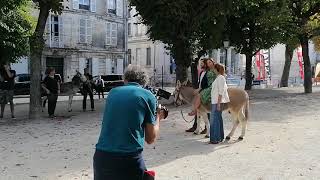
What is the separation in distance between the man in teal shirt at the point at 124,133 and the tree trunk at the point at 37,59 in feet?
40.9

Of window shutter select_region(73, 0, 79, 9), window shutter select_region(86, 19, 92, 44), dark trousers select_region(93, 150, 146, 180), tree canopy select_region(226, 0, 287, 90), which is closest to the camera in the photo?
dark trousers select_region(93, 150, 146, 180)

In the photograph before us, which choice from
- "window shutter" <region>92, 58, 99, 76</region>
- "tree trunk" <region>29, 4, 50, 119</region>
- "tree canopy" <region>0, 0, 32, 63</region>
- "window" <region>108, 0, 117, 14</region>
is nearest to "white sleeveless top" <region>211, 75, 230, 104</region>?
"tree trunk" <region>29, 4, 50, 119</region>

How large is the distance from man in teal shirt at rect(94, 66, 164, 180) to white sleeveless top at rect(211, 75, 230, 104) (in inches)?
249

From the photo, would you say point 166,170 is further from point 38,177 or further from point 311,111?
point 311,111

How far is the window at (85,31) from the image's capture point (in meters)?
46.9

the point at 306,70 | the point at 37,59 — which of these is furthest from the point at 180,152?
the point at 306,70

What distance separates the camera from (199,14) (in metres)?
20.0

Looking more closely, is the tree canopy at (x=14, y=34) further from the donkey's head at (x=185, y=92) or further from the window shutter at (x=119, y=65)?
the window shutter at (x=119, y=65)

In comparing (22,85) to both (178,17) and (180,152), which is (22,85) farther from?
(180,152)

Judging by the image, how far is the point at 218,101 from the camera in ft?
35.3

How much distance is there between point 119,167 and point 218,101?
21.6ft

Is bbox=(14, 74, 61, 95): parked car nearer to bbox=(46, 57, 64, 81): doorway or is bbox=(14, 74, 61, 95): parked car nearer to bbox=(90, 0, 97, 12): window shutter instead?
bbox=(46, 57, 64, 81): doorway

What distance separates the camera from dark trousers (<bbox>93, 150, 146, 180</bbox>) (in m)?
4.37

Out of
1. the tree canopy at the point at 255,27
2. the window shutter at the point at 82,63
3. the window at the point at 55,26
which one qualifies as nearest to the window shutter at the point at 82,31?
the window shutter at the point at 82,63
